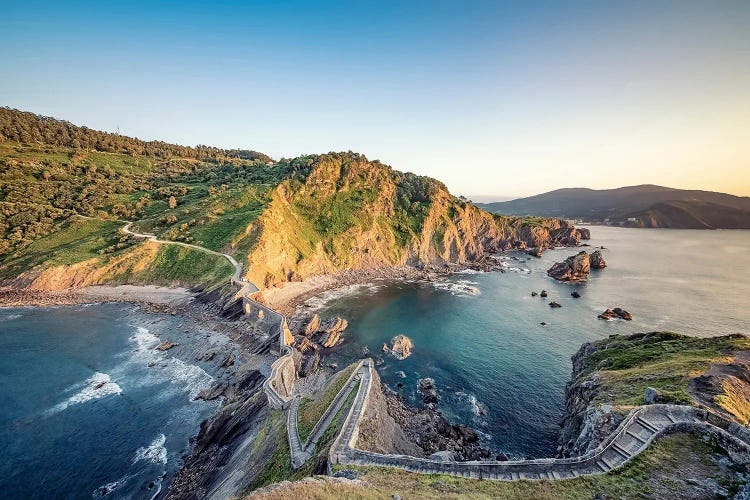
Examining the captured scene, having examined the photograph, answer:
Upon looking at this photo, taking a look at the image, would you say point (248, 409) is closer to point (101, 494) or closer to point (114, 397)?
point (101, 494)

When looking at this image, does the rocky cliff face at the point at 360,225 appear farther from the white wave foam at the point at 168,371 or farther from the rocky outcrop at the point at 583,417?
the rocky outcrop at the point at 583,417

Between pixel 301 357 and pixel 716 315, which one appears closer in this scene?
pixel 301 357

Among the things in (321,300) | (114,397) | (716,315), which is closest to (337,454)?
(114,397)

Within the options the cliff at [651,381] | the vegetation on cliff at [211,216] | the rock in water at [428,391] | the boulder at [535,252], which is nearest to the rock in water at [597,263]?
the boulder at [535,252]

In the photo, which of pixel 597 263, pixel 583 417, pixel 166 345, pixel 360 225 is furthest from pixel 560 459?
pixel 597 263

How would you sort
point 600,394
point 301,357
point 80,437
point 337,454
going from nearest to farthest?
point 337,454, point 600,394, point 80,437, point 301,357

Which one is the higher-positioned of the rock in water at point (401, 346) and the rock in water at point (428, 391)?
the rock in water at point (401, 346)

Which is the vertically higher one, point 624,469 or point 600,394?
point 624,469
